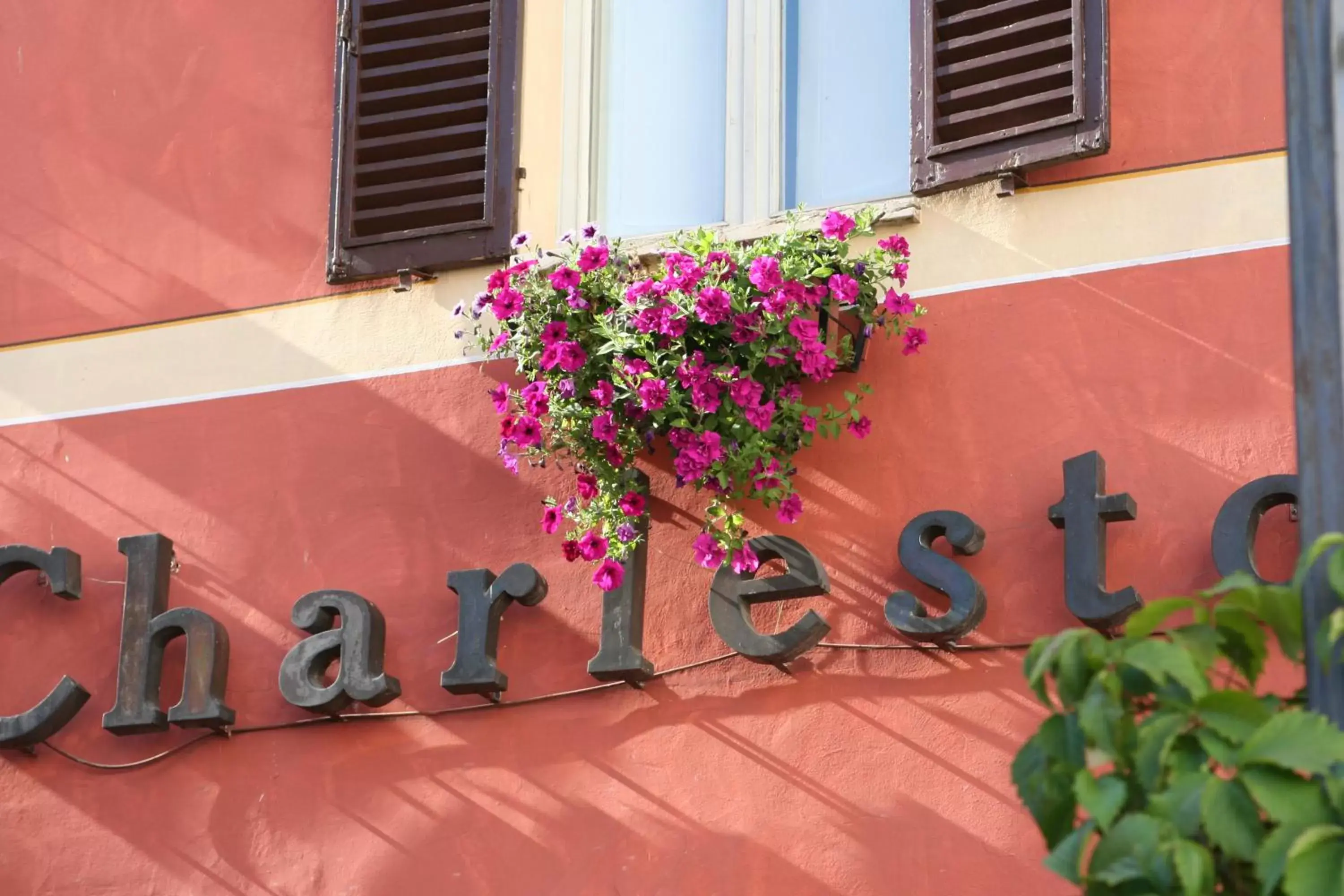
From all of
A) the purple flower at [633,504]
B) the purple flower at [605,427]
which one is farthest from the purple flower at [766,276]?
the purple flower at [633,504]

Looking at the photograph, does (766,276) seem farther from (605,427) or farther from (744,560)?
(744,560)

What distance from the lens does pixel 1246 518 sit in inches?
207

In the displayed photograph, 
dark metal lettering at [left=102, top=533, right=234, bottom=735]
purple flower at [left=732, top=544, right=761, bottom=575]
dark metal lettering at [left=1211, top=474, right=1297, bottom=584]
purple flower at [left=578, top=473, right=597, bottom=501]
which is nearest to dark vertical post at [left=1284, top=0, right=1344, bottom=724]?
dark metal lettering at [left=1211, top=474, right=1297, bottom=584]

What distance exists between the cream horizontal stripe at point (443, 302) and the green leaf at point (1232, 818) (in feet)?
9.36

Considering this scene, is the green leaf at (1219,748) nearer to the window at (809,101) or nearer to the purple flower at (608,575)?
the purple flower at (608,575)

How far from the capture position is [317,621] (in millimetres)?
6180

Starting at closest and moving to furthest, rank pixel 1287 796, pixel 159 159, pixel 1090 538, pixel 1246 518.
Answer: pixel 1287 796 → pixel 1246 518 → pixel 1090 538 → pixel 159 159

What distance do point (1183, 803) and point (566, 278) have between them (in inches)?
123

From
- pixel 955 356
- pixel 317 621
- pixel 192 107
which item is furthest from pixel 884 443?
pixel 192 107

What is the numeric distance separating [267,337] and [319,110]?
733 mm

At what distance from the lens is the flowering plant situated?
223 inches

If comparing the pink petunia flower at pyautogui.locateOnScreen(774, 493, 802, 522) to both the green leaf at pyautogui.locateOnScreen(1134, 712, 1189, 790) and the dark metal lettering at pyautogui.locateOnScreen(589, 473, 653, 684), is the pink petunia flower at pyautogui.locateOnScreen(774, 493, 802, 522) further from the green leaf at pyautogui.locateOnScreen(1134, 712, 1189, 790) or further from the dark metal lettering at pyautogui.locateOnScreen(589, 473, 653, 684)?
the green leaf at pyautogui.locateOnScreen(1134, 712, 1189, 790)

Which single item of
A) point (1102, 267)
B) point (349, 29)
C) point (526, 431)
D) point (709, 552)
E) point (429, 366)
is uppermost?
point (349, 29)

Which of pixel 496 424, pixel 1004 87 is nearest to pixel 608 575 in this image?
pixel 496 424
